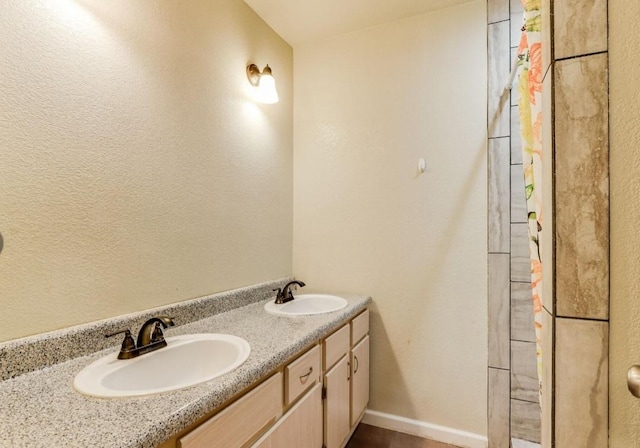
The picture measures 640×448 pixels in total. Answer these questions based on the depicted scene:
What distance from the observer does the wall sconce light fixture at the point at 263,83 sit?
6.21ft

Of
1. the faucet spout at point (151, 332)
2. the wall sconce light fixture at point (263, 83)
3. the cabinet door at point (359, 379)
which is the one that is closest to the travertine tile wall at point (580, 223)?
the faucet spout at point (151, 332)

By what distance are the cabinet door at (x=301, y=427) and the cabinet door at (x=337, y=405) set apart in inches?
2.9

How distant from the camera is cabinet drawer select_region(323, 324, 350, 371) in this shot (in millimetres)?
1536

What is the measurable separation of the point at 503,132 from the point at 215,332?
1879 mm

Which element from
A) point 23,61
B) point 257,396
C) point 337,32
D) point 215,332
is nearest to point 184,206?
point 215,332

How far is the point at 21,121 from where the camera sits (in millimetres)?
984

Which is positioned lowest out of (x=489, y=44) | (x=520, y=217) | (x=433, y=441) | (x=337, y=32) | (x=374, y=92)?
(x=433, y=441)

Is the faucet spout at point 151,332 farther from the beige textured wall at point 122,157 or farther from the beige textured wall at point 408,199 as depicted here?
the beige textured wall at point 408,199

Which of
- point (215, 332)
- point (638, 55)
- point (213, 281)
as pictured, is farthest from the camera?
point (213, 281)

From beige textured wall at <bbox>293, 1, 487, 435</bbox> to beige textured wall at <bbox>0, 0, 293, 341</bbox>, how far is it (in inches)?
21.2

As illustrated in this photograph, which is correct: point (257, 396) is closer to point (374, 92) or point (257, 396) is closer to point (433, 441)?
point (433, 441)

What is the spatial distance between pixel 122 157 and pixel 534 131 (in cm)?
144

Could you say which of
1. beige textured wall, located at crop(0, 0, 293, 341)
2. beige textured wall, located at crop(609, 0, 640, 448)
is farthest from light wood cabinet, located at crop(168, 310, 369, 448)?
beige textured wall, located at crop(609, 0, 640, 448)

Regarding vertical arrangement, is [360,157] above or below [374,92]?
below
